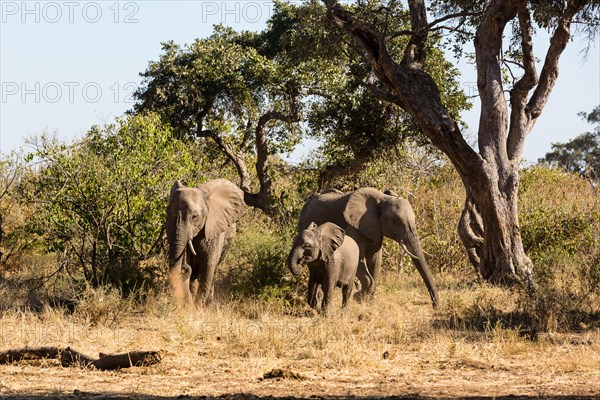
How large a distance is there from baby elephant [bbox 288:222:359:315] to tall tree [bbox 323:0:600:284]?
3.02 m

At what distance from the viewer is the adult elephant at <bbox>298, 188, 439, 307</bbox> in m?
15.2

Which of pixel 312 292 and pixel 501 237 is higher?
pixel 501 237

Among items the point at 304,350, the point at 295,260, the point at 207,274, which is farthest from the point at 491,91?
the point at 304,350

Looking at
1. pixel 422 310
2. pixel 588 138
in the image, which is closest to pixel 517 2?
pixel 422 310

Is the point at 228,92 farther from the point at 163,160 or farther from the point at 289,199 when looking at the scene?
the point at 163,160

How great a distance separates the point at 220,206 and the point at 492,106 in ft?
16.6

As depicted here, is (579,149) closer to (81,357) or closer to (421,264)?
(421,264)

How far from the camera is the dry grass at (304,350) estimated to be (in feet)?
29.7

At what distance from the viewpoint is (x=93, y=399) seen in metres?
8.22

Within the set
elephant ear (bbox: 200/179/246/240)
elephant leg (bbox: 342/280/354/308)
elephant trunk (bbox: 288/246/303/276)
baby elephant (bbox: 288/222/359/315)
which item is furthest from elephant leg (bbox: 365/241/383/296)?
elephant trunk (bbox: 288/246/303/276)

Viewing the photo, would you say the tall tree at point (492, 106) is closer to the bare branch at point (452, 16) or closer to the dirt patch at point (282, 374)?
the bare branch at point (452, 16)

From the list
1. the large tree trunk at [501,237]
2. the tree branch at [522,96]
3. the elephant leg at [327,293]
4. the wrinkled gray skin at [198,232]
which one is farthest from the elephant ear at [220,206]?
the tree branch at [522,96]

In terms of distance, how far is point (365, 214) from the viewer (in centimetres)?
1544

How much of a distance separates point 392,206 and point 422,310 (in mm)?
1923
